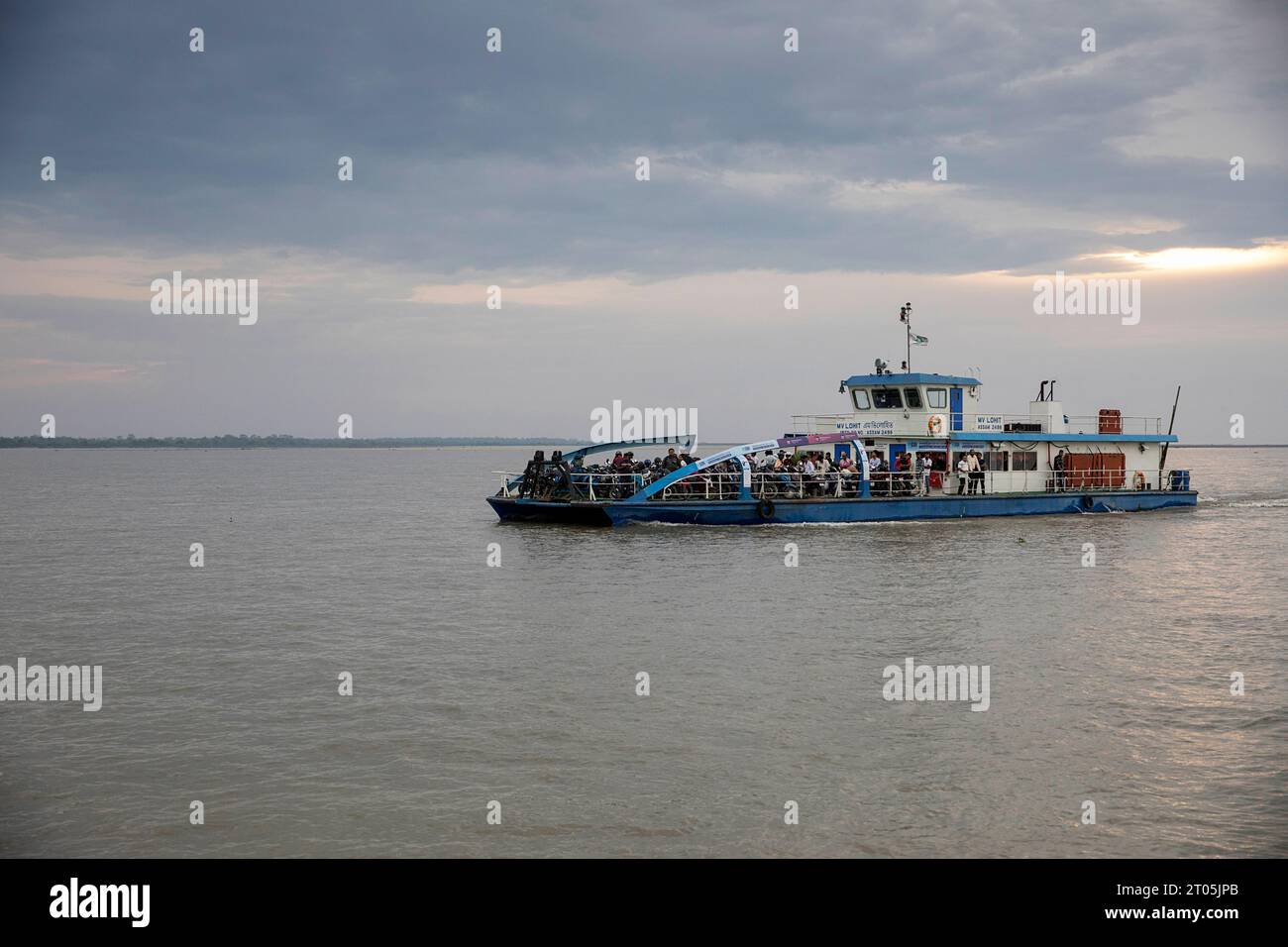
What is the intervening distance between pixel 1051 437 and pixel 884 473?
9.75m

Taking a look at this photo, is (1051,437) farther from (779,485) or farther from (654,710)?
(654,710)

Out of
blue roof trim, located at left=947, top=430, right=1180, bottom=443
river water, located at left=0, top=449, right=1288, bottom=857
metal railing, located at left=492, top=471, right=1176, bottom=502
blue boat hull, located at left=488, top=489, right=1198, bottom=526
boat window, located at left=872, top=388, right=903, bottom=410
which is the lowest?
river water, located at left=0, top=449, right=1288, bottom=857

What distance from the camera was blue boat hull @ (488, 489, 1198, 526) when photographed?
35688 millimetres

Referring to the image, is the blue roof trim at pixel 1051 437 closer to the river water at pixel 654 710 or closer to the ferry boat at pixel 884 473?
the ferry boat at pixel 884 473

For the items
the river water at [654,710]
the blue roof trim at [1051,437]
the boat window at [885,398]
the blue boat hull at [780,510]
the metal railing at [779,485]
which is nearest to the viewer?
the river water at [654,710]

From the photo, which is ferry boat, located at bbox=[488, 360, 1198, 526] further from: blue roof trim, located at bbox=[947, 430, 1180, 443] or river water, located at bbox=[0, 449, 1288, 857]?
river water, located at bbox=[0, 449, 1288, 857]

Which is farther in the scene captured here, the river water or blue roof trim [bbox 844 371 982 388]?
blue roof trim [bbox 844 371 982 388]

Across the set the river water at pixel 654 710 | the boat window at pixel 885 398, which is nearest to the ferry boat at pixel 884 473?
the boat window at pixel 885 398

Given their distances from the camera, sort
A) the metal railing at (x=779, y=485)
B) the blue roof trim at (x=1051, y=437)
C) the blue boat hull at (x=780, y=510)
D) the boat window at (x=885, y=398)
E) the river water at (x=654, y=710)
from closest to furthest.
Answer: the river water at (x=654, y=710) < the blue boat hull at (x=780, y=510) < the metal railing at (x=779, y=485) < the blue roof trim at (x=1051, y=437) < the boat window at (x=885, y=398)

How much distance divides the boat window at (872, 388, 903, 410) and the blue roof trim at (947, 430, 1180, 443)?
78.7 inches

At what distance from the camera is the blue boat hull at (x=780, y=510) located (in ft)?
117

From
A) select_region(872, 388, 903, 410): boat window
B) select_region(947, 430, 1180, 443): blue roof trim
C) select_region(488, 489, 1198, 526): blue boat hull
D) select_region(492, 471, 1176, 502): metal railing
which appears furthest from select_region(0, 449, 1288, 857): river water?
select_region(872, 388, 903, 410): boat window

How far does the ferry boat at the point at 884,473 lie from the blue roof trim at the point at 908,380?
2.1 inches

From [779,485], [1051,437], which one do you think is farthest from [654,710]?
[1051,437]
